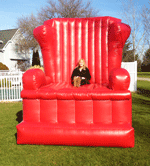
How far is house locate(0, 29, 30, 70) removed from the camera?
23.6 metres

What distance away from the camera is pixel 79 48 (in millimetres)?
4047

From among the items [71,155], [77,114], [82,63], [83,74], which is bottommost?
A: [71,155]

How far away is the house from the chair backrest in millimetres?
20590

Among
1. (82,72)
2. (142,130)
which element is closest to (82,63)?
(82,72)

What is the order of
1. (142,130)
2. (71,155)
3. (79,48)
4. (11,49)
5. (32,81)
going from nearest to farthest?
(71,155), (32,81), (142,130), (79,48), (11,49)

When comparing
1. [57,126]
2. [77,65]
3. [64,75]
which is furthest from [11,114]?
[57,126]

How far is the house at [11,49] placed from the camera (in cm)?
2359

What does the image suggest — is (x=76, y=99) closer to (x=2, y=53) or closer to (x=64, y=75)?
(x=64, y=75)

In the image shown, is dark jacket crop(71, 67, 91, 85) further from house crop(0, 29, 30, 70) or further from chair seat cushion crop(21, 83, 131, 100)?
house crop(0, 29, 30, 70)

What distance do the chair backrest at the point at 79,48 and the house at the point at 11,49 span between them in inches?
811

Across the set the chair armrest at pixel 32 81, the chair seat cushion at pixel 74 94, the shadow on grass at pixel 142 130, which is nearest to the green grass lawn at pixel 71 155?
the shadow on grass at pixel 142 130

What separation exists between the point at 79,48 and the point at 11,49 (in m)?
23.0

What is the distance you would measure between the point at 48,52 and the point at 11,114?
2246 mm

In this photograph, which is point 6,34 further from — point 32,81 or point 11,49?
point 32,81
